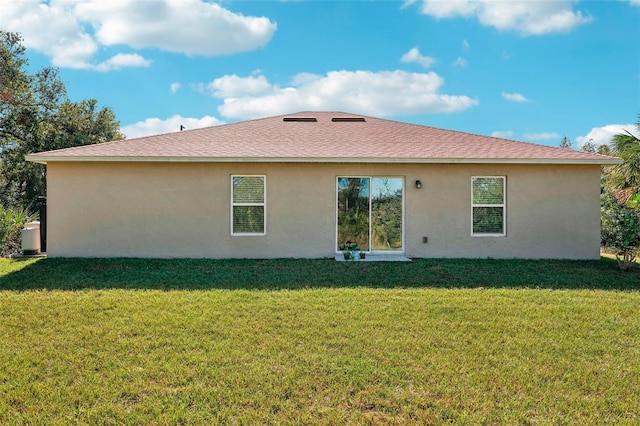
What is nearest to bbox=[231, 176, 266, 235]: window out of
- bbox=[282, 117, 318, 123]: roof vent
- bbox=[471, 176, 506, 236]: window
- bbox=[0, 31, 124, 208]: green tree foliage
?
bbox=[282, 117, 318, 123]: roof vent

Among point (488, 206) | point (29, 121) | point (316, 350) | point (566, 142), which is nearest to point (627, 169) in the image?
point (488, 206)

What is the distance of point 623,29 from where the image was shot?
14250 mm

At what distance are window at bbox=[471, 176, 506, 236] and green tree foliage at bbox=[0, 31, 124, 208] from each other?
2175 centimetres

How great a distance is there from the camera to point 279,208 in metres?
10.6

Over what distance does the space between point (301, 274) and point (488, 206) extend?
18.9 feet

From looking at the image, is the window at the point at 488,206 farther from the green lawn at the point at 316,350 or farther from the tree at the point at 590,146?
the tree at the point at 590,146

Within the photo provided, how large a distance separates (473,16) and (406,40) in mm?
3074

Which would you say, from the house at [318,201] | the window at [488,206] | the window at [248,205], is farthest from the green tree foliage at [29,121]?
the window at [488,206]

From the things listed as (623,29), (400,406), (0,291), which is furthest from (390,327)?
(623,29)

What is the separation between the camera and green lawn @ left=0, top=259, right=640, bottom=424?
11.9 feet

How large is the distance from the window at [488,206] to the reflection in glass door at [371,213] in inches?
79.6

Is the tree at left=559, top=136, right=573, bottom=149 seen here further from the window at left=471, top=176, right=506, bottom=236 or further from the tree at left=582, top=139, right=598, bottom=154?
the window at left=471, top=176, right=506, bottom=236

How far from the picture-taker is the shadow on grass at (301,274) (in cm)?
764

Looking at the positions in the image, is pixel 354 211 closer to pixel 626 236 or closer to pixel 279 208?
pixel 279 208
